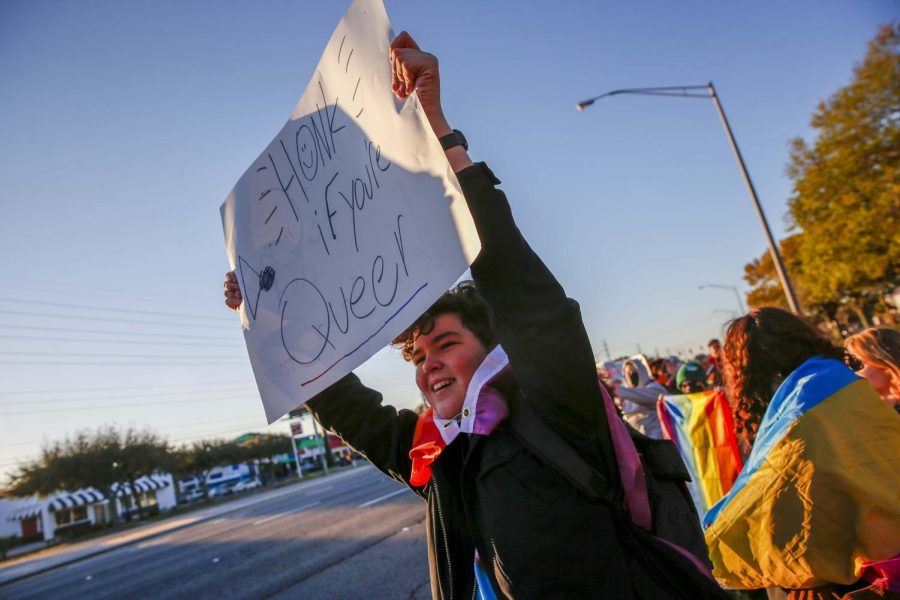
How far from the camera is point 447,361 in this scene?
145 centimetres

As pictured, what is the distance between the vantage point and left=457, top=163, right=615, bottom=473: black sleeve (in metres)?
1.07

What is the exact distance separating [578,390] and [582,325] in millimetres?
136

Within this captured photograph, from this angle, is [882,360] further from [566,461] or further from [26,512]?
[26,512]

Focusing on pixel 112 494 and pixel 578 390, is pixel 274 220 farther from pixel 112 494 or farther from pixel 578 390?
pixel 112 494

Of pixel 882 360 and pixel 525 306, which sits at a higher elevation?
pixel 525 306

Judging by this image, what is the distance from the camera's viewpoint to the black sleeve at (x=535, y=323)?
107 centimetres

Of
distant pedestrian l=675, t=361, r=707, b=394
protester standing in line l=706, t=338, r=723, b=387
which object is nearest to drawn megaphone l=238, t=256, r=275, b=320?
distant pedestrian l=675, t=361, r=707, b=394

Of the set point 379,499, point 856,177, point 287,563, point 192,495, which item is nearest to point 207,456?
point 192,495

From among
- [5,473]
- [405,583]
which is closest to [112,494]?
[5,473]

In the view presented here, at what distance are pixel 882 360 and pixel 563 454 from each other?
250cm

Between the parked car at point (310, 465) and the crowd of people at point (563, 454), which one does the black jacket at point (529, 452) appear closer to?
the crowd of people at point (563, 454)

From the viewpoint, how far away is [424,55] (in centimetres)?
114

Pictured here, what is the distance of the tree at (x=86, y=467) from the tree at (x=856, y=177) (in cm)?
4216

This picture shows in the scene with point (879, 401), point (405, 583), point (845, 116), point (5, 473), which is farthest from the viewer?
point (5, 473)
